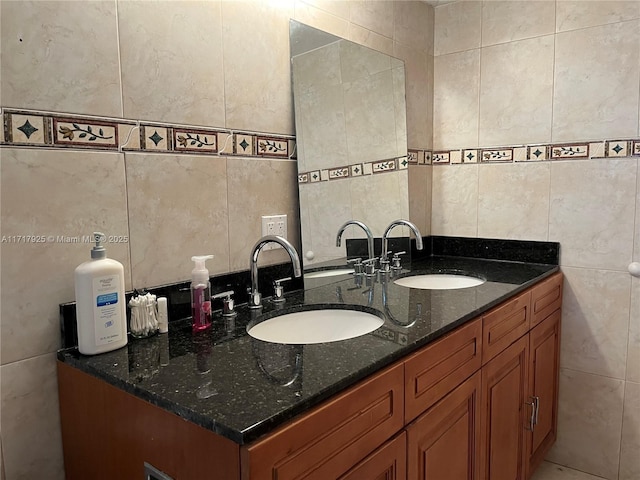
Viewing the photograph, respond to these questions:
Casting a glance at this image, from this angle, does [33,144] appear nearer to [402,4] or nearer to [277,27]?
[277,27]

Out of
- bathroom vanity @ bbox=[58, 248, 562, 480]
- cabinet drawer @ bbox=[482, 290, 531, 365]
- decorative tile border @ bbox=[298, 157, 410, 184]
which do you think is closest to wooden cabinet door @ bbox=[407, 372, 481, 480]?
bathroom vanity @ bbox=[58, 248, 562, 480]

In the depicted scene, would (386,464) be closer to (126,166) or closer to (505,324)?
(505,324)

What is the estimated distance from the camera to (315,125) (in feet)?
5.79

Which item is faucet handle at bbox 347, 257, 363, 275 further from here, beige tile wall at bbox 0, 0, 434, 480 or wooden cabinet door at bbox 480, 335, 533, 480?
wooden cabinet door at bbox 480, 335, 533, 480

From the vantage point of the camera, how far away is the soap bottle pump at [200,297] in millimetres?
1268

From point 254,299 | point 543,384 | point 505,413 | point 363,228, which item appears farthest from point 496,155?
point 254,299

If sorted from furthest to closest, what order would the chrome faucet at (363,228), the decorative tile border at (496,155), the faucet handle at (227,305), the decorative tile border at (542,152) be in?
the decorative tile border at (496,155) < the decorative tile border at (542,152) < the chrome faucet at (363,228) < the faucet handle at (227,305)

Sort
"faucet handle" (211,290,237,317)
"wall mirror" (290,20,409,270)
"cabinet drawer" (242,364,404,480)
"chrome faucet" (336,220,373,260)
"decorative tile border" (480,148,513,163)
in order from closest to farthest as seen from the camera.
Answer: "cabinet drawer" (242,364,404,480), "faucet handle" (211,290,237,317), "wall mirror" (290,20,409,270), "chrome faucet" (336,220,373,260), "decorative tile border" (480,148,513,163)

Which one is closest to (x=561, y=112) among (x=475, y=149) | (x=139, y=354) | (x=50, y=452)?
(x=475, y=149)

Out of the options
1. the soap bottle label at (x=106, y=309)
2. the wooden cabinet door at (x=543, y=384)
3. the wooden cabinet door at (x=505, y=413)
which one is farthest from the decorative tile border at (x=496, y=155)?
the soap bottle label at (x=106, y=309)

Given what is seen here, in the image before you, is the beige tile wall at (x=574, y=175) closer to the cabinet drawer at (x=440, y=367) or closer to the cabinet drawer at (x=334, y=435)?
the cabinet drawer at (x=440, y=367)

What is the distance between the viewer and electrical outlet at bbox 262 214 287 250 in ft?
5.27

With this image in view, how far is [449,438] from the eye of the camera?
1381mm

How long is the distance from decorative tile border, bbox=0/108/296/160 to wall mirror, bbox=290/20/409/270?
190 mm
